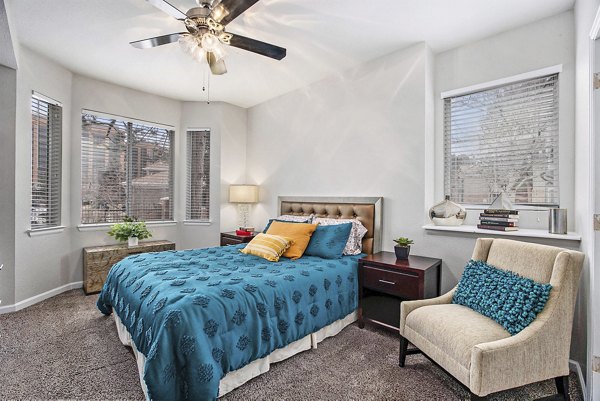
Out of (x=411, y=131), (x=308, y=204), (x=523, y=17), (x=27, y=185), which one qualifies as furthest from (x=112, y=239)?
(x=523, y=17)

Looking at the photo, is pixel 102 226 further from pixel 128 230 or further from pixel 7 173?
pixel 7 173

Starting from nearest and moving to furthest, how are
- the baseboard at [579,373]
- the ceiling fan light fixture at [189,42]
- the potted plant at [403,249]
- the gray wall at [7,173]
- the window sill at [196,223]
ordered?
the baseboard at [579,373]
the ceiling fan light fixture at [189,42]
the potted plant at [403,249]
the gray wall at [7,173]
the window sill at [196,223]

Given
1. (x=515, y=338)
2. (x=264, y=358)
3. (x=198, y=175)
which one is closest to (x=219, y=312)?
(x=264, y=358)

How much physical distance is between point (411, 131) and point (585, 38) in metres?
1.42

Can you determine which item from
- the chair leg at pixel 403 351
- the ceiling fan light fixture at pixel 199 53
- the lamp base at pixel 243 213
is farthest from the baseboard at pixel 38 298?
the chair leg at pixel 403 351

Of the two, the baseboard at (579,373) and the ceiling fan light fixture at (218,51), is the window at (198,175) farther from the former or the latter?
the baseboard at (579,373)

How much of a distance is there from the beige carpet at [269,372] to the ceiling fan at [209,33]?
2.39 metres

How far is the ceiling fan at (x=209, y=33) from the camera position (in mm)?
2062

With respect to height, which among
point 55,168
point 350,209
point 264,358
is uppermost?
point 55,168

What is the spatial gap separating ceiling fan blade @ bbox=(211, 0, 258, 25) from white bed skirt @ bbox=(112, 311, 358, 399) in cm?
230

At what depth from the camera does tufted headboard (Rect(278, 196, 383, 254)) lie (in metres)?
3.36

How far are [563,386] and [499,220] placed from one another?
125 cm

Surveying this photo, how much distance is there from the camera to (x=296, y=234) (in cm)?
313

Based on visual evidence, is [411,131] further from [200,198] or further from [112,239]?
[112,239]
